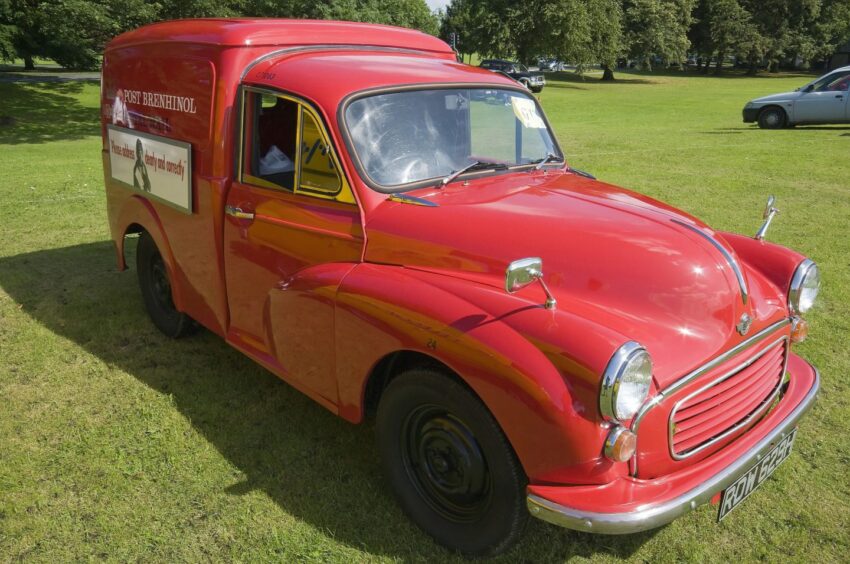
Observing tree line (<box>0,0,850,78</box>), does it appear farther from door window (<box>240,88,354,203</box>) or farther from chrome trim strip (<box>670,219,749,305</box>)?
chrome trim strip (<box>670,219,749,305</box>)

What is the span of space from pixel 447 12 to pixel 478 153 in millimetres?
85621

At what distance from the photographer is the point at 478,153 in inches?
141

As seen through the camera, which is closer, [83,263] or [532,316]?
[532,316]

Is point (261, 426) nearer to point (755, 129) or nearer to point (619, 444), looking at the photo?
point (619, 444)

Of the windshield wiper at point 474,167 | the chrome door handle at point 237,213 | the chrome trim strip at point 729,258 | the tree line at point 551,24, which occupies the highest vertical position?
the tree line at point 551,24

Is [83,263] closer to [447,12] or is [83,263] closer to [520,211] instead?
[520,211]

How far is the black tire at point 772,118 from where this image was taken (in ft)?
57.4

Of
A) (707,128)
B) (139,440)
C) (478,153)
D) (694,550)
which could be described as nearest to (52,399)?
(139,440)

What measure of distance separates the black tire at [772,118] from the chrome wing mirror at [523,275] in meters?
18.3

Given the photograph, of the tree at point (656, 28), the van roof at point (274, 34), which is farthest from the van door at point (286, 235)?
the tree at point (656, 28)

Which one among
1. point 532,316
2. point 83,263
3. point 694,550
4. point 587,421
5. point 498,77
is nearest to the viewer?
point 587,421

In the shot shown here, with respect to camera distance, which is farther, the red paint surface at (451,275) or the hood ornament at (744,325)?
the hood ornament at (744,325)

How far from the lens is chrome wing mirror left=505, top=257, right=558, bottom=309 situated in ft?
7.62

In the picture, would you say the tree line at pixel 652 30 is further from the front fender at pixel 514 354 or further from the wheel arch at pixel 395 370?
the front fender at pixel 514 354
